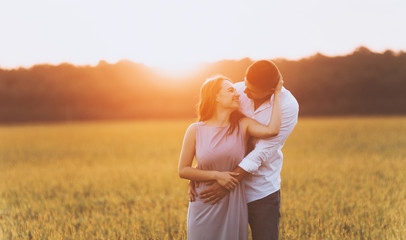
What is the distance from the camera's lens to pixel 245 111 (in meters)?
3.58

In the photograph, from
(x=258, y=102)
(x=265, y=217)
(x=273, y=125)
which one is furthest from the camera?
(x=258, y=102)

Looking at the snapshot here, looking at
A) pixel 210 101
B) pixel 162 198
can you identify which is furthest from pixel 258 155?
pixel 162 198

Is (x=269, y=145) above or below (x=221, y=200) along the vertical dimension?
above

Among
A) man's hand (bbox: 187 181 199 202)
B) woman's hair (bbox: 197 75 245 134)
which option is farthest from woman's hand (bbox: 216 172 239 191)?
woman's hair (bbox: 197 75 245 134)

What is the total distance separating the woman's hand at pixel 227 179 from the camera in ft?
10.8

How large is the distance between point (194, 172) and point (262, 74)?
1.00 metres

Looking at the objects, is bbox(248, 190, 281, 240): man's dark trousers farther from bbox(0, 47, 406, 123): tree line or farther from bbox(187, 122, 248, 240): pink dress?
bbox(0, 47, 406, 123): tree line

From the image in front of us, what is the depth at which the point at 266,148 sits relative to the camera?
3369 millimetres

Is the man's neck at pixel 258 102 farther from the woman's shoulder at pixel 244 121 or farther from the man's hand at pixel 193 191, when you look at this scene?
the man's hand at pixel 193 191

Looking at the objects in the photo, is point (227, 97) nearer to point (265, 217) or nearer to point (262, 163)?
point (262, 163)

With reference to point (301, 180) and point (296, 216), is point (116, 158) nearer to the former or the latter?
point (301, 180)

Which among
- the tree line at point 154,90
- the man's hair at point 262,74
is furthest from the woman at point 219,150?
the tree line at point 154,90

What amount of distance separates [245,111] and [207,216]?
0.99 m

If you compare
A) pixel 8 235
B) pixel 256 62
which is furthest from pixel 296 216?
pixel 8 235
